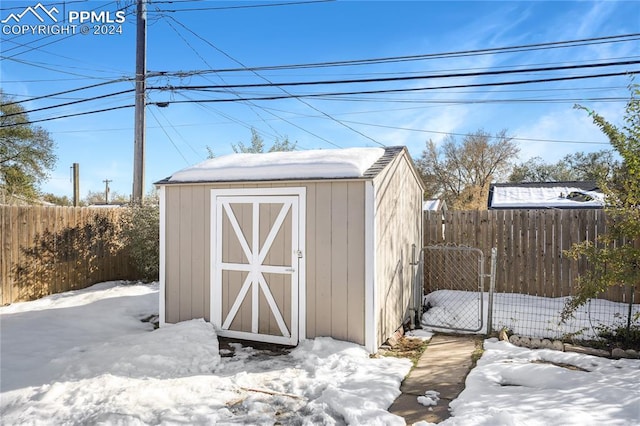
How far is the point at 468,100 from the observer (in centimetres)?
1009

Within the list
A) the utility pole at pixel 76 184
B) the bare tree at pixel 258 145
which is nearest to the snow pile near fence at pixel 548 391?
the bare tree at pixel 258 145

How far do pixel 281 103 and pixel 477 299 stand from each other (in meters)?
7.41

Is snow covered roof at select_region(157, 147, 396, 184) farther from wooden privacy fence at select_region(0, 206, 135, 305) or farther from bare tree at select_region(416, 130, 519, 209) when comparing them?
bare tree at select_region(416, 130, 519, 209)

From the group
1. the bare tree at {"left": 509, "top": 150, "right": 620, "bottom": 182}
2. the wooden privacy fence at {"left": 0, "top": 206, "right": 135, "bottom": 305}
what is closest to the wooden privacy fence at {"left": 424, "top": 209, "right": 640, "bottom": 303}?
the wooden privacy fence at {"left": 0, "top": 206, "right": 135, "bottom": 305}

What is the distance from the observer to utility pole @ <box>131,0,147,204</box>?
8984 mm

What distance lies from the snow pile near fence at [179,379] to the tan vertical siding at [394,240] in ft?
2.50

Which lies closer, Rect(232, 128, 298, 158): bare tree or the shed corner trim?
the shed corner trim

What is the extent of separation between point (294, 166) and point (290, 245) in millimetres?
936

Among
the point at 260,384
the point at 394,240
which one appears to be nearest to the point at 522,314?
the point at 394,240

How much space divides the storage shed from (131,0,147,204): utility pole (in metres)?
4.23

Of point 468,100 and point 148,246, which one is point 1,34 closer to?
point 148,246

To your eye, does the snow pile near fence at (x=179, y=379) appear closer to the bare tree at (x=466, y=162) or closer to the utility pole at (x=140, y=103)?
the utility pole at (x=140, y=103)

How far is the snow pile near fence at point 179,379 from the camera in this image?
2863 millimetres

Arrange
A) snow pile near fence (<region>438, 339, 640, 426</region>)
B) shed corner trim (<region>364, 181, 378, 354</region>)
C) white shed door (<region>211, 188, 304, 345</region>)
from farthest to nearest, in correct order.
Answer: white shed door (<region>211, 188, 304, 345</region>) < shed corner trim (<region>364, 181, 378, 354</region>) < snow pile near fence (<region>438, 339, 640, 426</region>)
